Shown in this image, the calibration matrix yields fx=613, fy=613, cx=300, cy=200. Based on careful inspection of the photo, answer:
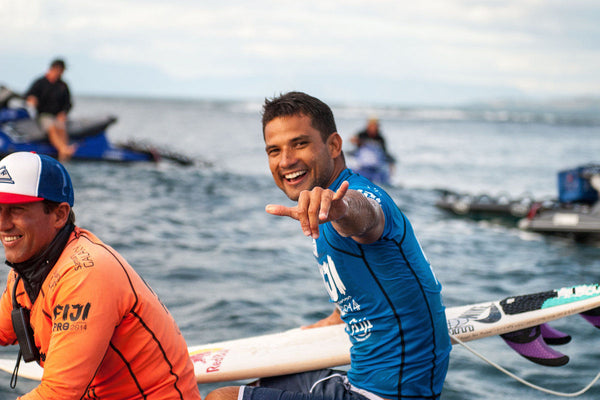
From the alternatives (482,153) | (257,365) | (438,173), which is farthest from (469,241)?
(482,153)

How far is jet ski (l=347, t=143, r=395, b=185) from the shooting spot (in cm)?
1584

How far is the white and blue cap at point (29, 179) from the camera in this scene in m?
2.57

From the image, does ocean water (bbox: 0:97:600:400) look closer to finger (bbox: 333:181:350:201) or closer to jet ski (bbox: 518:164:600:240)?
jet ski (bbox: 518:164:600:240)

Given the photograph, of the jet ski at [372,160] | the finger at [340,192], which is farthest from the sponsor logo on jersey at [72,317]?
the jet ski at [372,160]

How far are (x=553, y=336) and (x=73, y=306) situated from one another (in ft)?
11.2

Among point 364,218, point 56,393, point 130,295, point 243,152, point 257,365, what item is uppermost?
point 364,218

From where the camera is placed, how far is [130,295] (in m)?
2.61

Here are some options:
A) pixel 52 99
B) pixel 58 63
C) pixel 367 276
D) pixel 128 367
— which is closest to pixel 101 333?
pixel 128 367

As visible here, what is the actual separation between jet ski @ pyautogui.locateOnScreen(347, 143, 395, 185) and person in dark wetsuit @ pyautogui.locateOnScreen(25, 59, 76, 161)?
715 cm

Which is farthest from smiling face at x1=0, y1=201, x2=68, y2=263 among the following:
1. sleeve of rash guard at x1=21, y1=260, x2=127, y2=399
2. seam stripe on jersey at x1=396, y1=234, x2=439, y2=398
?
seam stripe on jersey at x1=396, y1=234, x2=439, y2=398

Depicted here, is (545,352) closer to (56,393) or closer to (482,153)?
(56,393)

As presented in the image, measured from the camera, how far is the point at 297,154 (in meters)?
2.74

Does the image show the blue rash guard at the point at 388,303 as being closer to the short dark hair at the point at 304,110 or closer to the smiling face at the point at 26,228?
the short dark hair at the point at 304,110

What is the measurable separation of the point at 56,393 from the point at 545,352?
3255 millimetres
